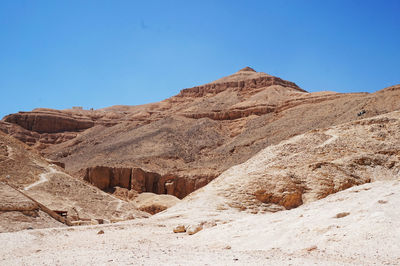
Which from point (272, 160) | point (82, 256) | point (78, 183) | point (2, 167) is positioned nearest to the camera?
point (82, 256)

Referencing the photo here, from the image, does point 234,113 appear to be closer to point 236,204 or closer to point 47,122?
point 47,122

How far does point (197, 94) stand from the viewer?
9425 centimetres

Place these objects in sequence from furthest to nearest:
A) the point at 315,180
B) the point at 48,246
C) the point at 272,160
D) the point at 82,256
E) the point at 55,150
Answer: the point at 55,150 < the point at 272,160 < the point at 315,180 < the point at 48,246 < the point at 82,256

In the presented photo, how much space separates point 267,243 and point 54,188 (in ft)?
60.0

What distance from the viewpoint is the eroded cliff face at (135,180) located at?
4247cm

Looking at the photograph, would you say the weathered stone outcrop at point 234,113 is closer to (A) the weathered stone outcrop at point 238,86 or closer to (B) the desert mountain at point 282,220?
(A) the weathered stone outcrop at point 238,86

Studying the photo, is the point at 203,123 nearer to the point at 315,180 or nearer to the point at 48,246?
the point at 315,180

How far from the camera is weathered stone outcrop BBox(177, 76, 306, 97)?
286ft

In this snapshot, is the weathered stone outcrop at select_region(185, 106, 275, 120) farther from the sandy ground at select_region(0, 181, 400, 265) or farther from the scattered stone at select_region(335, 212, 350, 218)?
the scattered stone at select_region(335, 212, 350, 218)

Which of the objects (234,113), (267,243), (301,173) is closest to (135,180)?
(301,173)

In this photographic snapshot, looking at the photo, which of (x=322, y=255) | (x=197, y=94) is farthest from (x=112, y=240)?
(x=197, y=94)

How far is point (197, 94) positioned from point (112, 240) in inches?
3355

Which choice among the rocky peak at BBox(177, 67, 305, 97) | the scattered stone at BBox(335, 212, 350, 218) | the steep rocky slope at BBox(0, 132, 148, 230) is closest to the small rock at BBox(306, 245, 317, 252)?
the scattered stone at BBox(335, 212, 350, 218)

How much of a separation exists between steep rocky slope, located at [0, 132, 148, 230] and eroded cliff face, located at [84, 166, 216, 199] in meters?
16.4
